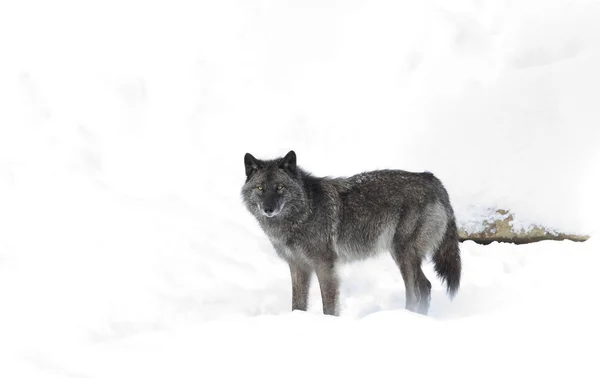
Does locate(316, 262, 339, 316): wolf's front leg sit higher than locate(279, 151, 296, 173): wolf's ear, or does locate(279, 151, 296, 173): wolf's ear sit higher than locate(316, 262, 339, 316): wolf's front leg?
locate(279, 151, 296, 173): wolf's ear

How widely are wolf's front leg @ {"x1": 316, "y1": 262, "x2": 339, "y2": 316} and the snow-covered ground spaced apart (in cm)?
53

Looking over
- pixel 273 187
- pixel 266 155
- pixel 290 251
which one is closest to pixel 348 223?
pixel 290 251

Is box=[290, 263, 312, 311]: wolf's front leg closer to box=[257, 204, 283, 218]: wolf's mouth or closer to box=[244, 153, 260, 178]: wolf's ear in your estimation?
box=[257, 204, 283, 218]: wolf's mouth

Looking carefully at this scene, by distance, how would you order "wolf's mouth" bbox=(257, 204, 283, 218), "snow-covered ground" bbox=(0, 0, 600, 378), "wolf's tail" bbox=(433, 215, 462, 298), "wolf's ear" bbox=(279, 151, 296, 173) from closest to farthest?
"snow-covered ground" bbox=(0, 0, 600, 378) → "wolf's mouth" bbox=(257, 204, 283, 218) → "wolf's ear" bbox=(279, 151, 296, 173) → "wolf's tail" bbox=(433, 215, 462, 298)

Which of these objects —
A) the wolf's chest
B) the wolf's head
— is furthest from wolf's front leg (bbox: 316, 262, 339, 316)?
the wolf's head

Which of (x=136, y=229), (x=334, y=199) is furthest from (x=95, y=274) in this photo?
(x=334, y=199)

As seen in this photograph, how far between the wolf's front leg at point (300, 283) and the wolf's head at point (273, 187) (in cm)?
61

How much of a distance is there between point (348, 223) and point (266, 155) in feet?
13.2

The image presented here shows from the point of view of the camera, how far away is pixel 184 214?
8.38 meters

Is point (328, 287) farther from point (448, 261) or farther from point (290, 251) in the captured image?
point (448, 261)

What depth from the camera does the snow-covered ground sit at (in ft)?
14.6

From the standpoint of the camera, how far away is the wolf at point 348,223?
6383 millimetres

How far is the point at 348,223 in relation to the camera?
6609 millimetres

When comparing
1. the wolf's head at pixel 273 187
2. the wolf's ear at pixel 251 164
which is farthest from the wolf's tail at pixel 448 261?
the wolf's ear at pixel 251 164
